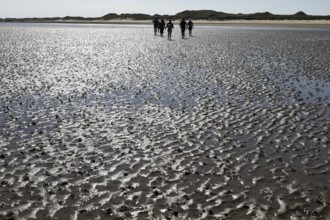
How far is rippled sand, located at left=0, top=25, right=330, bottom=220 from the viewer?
9.46 m

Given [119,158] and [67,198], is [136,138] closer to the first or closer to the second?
[119,158]

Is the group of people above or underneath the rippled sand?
above

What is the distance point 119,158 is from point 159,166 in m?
1.34

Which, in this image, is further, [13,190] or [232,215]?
[13,190]

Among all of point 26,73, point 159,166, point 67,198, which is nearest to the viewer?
point 67,198

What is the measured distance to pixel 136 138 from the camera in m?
14.2

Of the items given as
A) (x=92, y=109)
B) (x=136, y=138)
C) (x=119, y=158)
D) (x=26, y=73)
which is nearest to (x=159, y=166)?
(x=119, y=158)

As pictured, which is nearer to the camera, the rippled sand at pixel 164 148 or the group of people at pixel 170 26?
the rippled sand at pixel 164 148

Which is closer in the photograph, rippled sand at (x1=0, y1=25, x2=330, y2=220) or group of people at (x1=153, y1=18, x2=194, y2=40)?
rippled sand at (x1=0, y1=25, x2=330, y2=220)

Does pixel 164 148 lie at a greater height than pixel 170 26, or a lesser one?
lesser

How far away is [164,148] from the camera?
43.4 feet

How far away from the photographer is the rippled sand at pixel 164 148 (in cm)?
946

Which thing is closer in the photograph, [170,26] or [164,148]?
[164,148]

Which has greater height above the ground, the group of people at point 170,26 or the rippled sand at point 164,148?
the group of people at point 170,26
